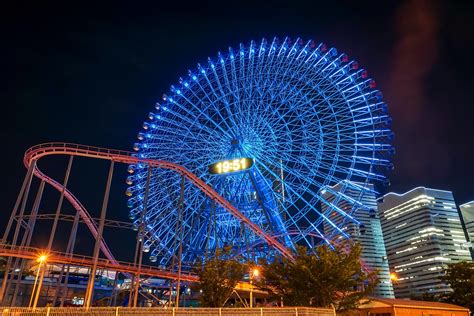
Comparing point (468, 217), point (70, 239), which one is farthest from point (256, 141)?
point (468, 217)

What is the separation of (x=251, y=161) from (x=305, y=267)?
735 inches

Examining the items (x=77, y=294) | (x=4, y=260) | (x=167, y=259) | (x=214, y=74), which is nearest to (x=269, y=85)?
(x=214, y=74)

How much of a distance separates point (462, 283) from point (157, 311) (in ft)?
92.6

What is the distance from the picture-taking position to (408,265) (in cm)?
13088

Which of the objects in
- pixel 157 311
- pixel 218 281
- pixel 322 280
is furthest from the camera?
pixel 218 281

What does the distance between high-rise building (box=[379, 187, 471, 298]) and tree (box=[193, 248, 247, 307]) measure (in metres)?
117

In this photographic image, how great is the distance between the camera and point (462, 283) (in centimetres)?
2912

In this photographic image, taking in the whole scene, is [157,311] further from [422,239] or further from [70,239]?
[422,239]

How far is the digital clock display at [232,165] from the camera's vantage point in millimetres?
34062

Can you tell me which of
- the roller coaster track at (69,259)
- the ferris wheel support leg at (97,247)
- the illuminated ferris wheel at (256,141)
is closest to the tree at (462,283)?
the illuminated ferris wheel at (256,141)

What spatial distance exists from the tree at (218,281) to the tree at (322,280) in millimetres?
2537

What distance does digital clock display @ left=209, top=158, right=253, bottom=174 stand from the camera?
3406cm

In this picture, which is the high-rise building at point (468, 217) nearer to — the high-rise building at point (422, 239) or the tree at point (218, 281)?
the high-rise building at point (422, 239)

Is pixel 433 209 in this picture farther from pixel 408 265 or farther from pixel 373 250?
pixel 373 250
